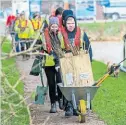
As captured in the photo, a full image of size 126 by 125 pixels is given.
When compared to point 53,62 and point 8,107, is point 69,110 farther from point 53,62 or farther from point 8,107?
point 8,107

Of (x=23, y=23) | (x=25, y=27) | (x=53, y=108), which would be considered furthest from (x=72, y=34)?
(x=25, y=27)

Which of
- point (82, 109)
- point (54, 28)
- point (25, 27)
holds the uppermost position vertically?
Answer: point (54, 28)

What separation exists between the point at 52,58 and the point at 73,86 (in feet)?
2.72

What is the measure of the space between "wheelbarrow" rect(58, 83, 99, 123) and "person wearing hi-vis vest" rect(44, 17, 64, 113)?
0.66 m

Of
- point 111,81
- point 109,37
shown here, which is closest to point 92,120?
point 111,81

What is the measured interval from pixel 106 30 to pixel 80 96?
2475 cm

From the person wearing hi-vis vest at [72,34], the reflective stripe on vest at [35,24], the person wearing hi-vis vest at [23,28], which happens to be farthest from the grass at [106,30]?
the person wearing hi-vis vest at [72,34]

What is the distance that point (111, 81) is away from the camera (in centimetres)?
1547

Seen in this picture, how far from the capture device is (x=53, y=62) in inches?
404

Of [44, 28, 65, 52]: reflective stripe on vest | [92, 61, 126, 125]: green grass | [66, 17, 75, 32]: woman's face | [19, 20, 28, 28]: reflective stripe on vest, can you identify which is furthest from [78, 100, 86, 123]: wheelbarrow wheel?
[19, 20, 28, 28]: reflective stripe on vest

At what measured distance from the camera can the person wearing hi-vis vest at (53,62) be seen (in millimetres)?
10047

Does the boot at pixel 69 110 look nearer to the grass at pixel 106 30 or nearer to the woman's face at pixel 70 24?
the woman's face at pixel 70 24

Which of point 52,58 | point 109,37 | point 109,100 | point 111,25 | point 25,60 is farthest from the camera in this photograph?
point 111,25

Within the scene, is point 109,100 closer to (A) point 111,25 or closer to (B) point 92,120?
(B) point 92,120
